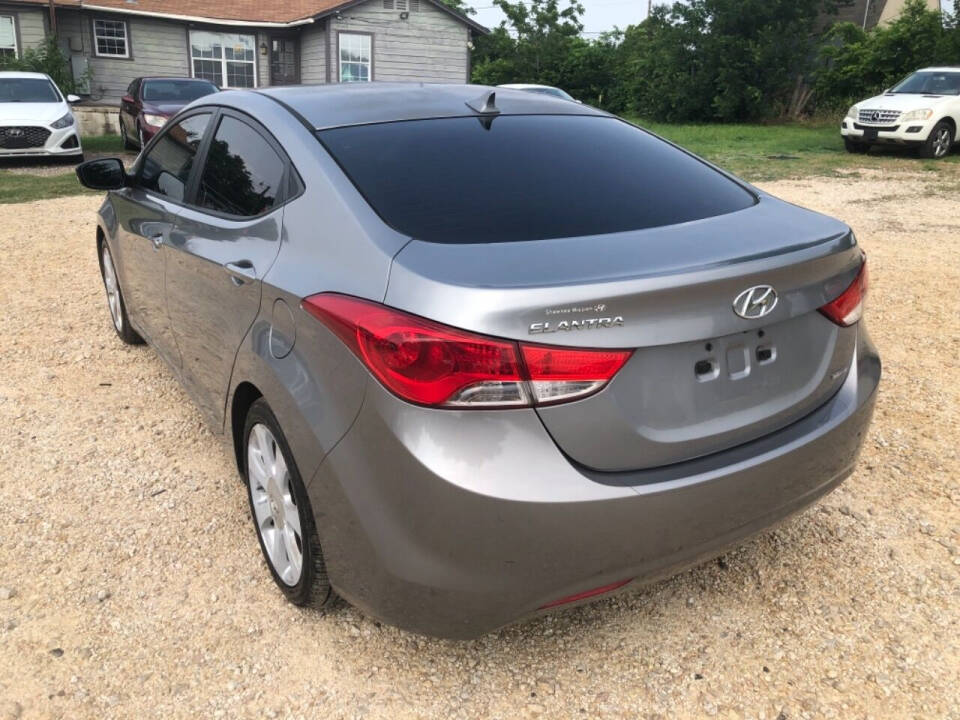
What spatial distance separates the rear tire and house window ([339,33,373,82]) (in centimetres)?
1538

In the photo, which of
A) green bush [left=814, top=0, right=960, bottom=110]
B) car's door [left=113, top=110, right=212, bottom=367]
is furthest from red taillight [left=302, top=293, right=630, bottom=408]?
green bush [left=814, top=0, right=960, bottom=110]

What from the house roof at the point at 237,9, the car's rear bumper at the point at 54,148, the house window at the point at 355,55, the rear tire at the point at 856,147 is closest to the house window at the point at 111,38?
the house roof at the point at 237,9

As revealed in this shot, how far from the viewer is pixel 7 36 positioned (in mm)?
22766

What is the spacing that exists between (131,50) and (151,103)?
11293 millimetres

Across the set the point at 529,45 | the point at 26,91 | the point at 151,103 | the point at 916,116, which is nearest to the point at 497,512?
the point at 151,103

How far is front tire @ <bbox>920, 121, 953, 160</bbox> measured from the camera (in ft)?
49.6

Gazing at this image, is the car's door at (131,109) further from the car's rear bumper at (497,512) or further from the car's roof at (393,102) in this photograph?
the car's rear bumper at (497,512)

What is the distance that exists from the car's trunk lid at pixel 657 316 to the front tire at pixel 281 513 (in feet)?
2.47

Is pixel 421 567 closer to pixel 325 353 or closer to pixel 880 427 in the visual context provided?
pixel 325 353

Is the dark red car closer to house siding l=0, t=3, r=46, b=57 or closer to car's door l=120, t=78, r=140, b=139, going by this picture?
car's door l=120, t=78, r=140, b=139

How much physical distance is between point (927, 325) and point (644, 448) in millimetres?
4347

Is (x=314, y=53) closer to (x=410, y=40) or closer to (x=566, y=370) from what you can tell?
(x=410, y=40)

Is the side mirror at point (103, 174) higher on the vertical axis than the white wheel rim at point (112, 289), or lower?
higher

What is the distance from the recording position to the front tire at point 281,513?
2414 mm
